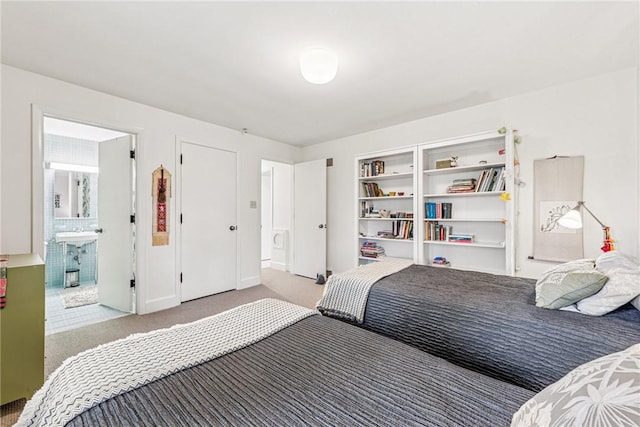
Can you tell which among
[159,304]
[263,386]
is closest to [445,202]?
[263,386]

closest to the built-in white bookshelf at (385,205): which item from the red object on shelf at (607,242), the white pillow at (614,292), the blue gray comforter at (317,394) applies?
the red object on shelf at (607,242)

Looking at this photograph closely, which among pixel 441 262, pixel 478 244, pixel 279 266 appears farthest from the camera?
pixel 279 266

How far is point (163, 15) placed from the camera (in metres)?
1.78

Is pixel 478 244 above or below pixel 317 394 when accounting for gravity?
above

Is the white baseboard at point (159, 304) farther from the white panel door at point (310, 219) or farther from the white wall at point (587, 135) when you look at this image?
the white wall at point (587, 135)

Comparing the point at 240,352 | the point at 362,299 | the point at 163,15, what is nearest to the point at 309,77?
the point at 163,15

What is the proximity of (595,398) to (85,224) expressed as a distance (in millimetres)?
6072

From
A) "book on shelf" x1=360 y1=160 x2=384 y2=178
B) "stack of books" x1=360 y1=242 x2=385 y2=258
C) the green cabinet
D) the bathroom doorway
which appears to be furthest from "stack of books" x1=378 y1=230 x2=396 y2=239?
the green cabinet

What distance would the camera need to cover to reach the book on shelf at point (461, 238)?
3.29 m

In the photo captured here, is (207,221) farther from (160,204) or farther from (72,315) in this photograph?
(72,315)

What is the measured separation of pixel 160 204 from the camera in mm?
3414

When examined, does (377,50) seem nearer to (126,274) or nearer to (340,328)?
(340,328)

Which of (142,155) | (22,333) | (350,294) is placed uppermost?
(142,155)

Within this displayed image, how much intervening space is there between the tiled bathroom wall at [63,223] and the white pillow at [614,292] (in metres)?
5.99
